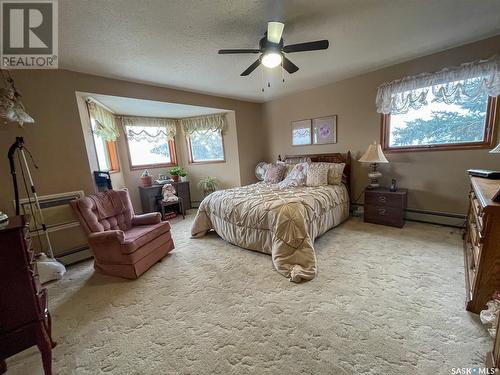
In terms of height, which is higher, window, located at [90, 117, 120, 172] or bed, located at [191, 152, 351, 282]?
window, located at [90, 117, 120, 172]

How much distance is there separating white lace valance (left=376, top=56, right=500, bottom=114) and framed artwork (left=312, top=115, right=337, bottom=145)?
2.61 feet

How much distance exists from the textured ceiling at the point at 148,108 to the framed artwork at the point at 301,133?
5.50 ft

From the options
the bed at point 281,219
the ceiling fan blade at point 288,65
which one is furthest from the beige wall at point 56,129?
the ceiling fan blade at point 288,65

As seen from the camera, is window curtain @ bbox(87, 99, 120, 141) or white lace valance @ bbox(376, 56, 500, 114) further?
window curtain @ bbox(87, 99, 120, 141)

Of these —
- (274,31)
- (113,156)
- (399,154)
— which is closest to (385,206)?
(399,154)

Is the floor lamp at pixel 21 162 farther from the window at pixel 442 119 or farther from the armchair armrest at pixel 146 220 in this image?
the window at pixel 442 119

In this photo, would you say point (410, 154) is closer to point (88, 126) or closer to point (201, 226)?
point (201, 226)

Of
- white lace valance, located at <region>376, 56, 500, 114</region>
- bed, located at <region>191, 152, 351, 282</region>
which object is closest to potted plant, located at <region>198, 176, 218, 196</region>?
bed, located at <region>191, 152, 351, 282</region>

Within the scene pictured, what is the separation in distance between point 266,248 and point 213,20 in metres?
2.44

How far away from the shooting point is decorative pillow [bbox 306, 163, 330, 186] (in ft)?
11.8

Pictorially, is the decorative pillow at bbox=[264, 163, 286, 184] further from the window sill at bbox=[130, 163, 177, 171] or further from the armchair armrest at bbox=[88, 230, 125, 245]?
the armchair armrest at bbox=[88, 230, 125, 245]

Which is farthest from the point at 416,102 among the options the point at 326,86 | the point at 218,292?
the point at 218,292

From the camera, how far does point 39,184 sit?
257cm

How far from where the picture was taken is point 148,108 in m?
4.00
